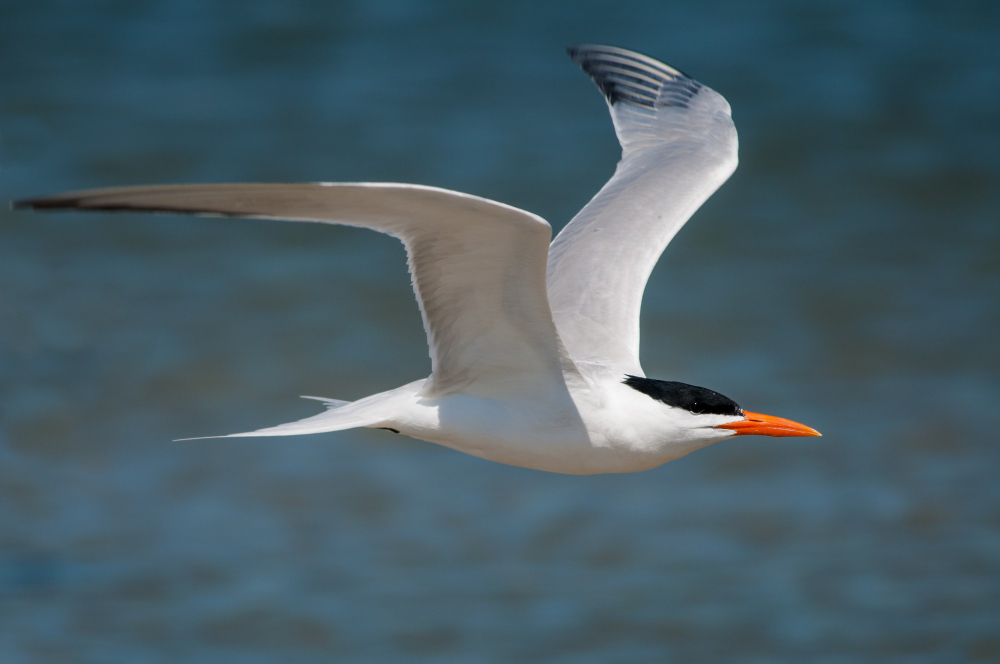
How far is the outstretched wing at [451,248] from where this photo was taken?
3.07 m

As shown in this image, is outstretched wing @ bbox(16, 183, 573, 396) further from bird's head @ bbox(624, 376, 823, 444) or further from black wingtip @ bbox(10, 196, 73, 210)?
bird's head @ bbox(624, 376, 823, 444)

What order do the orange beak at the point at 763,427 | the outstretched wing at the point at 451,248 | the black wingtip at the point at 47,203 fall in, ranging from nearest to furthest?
the black wingtip at the point at 47,203
the outstretched wing at the point at 451,248
the orange beak at the point at 763,427

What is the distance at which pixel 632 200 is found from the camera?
5488 millimetres

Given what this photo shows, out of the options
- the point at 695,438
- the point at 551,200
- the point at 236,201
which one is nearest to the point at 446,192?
the point at 236,201

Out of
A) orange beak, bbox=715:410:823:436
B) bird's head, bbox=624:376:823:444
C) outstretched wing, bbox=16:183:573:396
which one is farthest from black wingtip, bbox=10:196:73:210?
orange beak, bbox=715:410:823:436

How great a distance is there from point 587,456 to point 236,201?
1.64 metres

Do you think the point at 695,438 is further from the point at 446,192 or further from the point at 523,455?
the point at 446,192

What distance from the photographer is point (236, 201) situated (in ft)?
10.3

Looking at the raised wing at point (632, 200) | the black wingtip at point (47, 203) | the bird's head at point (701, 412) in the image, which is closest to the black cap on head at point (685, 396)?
the bird's head at point (701, 412)

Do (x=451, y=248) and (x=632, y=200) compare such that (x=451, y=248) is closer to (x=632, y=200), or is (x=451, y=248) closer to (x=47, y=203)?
(x=47, y=203)

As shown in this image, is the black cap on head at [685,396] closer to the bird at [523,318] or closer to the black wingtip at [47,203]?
the bird at [523,318]

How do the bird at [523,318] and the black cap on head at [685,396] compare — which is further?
the black cap on head at [685,396]

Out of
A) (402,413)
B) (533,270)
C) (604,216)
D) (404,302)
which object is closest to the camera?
(533,270)

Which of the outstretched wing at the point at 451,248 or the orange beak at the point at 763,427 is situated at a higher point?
the outstretched wing at the point at 451,248
